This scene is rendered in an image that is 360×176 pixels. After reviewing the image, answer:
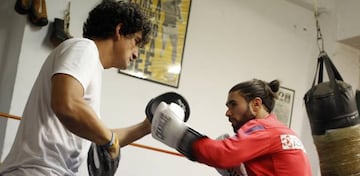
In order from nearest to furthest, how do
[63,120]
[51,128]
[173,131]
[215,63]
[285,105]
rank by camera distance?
[63,120] → [51,128] → [173,131] → [215,63] → [285,105]

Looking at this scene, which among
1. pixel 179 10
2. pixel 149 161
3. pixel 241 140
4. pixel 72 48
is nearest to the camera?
pixel 72 48

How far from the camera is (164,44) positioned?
3.81 m

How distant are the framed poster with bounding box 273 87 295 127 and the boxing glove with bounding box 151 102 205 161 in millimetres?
2666

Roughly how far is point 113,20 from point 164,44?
2.09m

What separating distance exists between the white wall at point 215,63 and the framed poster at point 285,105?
0.24 ft

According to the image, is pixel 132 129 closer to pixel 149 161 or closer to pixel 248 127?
pixel 248 127

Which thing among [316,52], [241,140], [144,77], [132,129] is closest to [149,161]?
[144,77]

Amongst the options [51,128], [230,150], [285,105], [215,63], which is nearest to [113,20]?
[51,128]

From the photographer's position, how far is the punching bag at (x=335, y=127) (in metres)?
1.94

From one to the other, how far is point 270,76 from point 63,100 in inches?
133

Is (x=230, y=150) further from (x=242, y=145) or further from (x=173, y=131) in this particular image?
(x=173, y=131)

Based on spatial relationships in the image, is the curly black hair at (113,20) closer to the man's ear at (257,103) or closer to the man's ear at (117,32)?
the man's ear at (117,32)

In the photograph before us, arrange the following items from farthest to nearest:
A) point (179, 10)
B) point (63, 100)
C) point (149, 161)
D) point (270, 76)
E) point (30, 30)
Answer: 1. point (270, 76)
2. point (179, 10)
3. point (149, 161)
4. point (30, 30)
5. point (63, 100)

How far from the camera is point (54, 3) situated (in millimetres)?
3355
